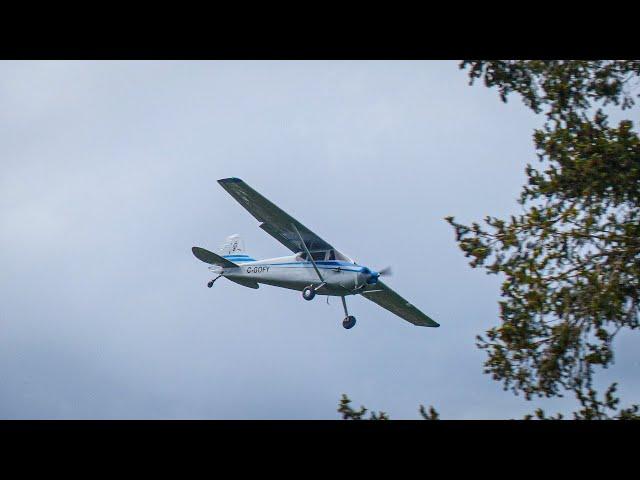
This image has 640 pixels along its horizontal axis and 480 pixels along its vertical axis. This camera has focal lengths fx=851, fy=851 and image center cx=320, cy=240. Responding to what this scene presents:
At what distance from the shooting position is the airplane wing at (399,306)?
2806cm

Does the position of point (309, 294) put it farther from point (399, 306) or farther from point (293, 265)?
point (399, 306)

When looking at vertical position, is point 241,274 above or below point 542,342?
above

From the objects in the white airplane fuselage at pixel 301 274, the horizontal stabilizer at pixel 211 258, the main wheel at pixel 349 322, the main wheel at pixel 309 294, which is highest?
the horizontal stabilizer at pixel 211 258

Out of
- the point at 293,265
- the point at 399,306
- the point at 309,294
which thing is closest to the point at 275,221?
the point at 293,265

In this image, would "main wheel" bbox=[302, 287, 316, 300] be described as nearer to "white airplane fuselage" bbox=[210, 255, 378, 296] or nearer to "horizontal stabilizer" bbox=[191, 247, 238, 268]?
"white airplane fuselage" bbox=[210, 255, 378, 296]

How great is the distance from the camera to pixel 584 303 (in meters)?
15.1

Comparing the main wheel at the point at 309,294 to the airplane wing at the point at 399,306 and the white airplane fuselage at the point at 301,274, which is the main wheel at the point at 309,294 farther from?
the airplane wing at the point at 399,306

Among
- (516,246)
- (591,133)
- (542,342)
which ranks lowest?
(542,342)

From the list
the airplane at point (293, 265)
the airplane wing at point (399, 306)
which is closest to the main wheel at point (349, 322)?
the airplane at point (293, 265)

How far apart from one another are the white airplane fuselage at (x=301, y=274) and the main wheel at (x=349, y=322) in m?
0.91
